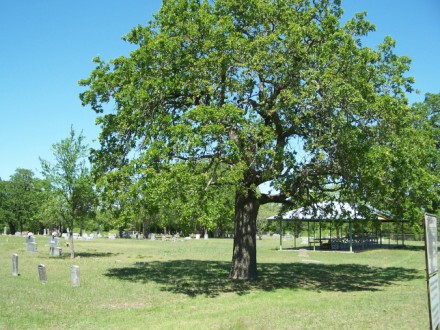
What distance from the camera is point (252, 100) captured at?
55.0 feet

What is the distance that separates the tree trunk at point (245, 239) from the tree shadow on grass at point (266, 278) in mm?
575

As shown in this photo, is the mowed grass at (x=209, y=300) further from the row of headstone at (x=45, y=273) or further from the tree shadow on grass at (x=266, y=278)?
the row of headstone at (x=45, y=273)

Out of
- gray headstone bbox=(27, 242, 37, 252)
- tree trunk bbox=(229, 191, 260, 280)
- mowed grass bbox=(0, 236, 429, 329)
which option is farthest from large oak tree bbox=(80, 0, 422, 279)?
gray headstone bbox=(27, 242, 37, 252)

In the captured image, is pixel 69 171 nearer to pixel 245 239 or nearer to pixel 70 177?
pixel 70 177

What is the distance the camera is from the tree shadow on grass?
16016 millimetres

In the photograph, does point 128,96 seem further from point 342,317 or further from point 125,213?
point 342,317

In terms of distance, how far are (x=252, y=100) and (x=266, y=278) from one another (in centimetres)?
758

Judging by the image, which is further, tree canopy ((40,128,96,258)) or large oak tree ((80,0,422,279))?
tree canopy ((40,128,96,258))

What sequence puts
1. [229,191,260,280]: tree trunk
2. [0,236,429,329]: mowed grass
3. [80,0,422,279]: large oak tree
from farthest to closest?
[229,191,260,280]: tree trunk
[80,0,422,279]: large oak tree
[0,236,429,329]: mowed grass

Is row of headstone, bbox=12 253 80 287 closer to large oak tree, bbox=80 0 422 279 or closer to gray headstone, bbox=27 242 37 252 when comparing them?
large oak tree, bbox=80 0 422 279

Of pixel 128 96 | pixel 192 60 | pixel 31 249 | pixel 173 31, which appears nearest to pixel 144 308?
pixel 128 96

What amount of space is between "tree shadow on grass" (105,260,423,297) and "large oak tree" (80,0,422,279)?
156 cm

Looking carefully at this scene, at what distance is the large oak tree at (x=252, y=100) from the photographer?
14.3 meters

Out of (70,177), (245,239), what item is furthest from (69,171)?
(245,239)
